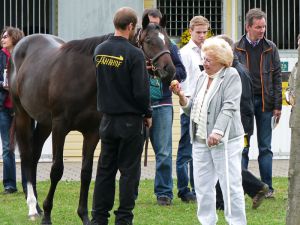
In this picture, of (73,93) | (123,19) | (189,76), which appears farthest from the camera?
(189,76)

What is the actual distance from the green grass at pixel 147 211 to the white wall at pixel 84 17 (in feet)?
15.4

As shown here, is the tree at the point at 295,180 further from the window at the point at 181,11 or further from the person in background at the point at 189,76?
the window at the point at 181,11

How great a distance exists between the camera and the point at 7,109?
12.5 meters

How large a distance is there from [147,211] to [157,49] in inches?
80.1

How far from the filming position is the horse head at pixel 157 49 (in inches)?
365

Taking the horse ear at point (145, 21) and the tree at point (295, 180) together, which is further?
the horse ear at point (145, 21)

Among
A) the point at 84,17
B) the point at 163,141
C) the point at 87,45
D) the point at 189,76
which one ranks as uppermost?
the point at 84,17

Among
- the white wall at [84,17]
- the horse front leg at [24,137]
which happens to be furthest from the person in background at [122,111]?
the white wall at [84,17]

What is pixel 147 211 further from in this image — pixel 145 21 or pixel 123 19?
pixel 123 19

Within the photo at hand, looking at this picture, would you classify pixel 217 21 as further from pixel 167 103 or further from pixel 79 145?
pixel 167 103

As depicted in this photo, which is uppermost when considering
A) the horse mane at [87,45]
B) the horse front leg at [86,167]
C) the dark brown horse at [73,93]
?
the horse mane at [87,45]

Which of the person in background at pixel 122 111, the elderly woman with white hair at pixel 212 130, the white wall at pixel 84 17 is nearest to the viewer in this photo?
the elderly woman with white hair at pixel 212 130

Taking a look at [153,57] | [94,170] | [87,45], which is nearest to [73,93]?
[87,45]

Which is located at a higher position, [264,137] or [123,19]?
[123,19]
